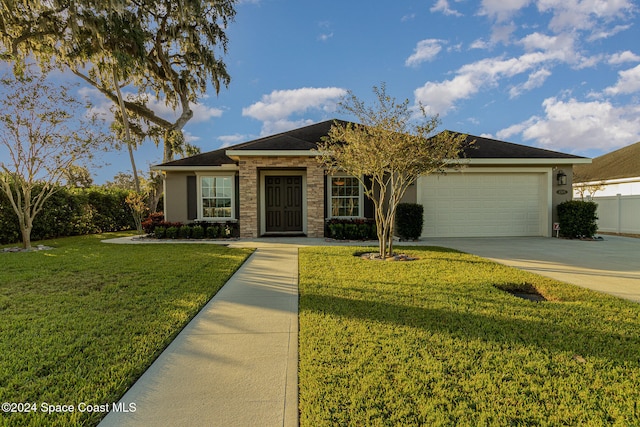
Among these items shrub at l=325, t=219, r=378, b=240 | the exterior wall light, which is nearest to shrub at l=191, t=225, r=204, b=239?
shrub at l=325, t=219, r=378, b=240

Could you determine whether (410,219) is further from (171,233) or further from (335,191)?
(171,233)

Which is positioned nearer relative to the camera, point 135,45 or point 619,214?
point 619,214

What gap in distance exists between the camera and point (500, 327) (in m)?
3.22

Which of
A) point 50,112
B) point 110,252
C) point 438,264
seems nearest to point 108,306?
point 110,252

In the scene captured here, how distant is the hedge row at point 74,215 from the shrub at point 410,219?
13.8 m

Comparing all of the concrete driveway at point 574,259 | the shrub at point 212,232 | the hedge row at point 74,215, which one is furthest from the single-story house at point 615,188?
the hedge row at point 74,215

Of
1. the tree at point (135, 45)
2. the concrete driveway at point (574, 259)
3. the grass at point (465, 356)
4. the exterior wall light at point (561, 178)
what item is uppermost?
the tree at point (135, 45)

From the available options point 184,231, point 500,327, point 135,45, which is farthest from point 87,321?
point 135,45

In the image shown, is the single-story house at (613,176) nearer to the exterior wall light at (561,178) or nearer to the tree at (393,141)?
the exterior wall light at (561,178)

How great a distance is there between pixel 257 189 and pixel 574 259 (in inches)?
370

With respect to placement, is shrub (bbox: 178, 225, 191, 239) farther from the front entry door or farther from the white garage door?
the white garage door

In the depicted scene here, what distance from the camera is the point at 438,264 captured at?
6422 mm

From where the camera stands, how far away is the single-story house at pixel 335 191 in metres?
10.9

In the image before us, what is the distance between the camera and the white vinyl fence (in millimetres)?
13078
